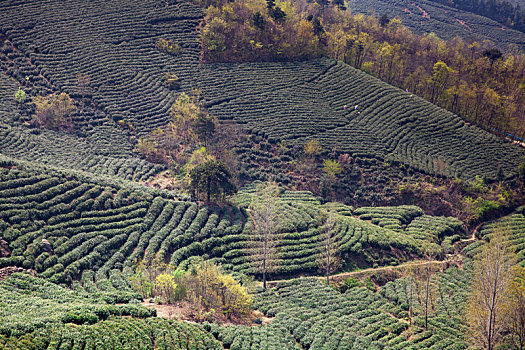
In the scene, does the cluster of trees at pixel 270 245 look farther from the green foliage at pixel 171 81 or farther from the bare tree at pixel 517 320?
the green foliage at pixel 171 81

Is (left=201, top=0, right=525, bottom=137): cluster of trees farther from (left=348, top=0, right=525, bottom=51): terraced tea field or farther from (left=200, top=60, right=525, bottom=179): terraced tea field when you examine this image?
(left=348, top=0, right=525, bottom=51): terraced tea field

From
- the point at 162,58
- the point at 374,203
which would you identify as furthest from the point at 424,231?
the point at 162,58

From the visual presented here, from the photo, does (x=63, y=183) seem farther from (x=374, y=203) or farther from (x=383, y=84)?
(x=383, y=84)

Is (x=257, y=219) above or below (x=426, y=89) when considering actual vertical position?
below

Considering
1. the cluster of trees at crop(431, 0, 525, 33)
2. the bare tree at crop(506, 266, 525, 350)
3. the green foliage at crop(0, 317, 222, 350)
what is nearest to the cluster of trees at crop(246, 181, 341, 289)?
the green foliage at crop(0, 317, 222, 350)

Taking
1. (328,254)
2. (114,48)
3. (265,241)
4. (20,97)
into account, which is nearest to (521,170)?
(328,254)

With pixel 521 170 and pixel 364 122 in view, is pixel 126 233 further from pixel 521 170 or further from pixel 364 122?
pixel 521 170

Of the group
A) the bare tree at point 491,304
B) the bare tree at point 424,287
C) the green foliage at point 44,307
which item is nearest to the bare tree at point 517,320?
the bare tree at point 491,304
